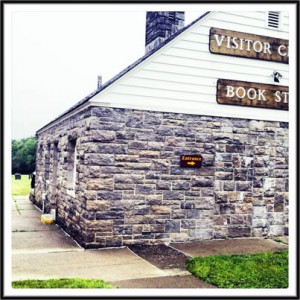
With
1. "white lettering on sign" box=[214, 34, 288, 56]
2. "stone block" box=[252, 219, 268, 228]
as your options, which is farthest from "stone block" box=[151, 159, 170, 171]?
"white lettering on sign" box=[214, 34, 288, 56]

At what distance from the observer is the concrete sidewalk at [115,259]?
6328mm

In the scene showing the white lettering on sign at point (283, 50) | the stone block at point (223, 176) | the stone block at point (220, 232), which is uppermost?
the white lettering on sign at point (283, 50)

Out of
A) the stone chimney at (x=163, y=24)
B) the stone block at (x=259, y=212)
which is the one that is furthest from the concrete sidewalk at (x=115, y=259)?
the stone chimney at (x=163, y=24)

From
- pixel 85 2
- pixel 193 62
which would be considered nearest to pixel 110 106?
pixel 193 62

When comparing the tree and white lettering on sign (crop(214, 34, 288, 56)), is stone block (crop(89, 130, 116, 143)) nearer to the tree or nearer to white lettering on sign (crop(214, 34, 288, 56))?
white lettering on sign (crop(214, 34, 288, 56))

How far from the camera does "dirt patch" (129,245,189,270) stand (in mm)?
7129

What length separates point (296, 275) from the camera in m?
5.91

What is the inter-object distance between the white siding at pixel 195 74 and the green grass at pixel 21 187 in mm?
14131

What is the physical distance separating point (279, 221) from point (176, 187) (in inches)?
124

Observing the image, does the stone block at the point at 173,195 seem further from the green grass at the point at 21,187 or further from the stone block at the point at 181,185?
the green grass at the point at 21,187

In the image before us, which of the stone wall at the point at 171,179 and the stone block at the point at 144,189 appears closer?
the stone wall at the point at 171,179

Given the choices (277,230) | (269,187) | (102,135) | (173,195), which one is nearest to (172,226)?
(173,195)

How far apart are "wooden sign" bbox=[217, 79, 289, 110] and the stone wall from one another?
517mm

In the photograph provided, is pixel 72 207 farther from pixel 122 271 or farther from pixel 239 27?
Result: pixel 239 27
